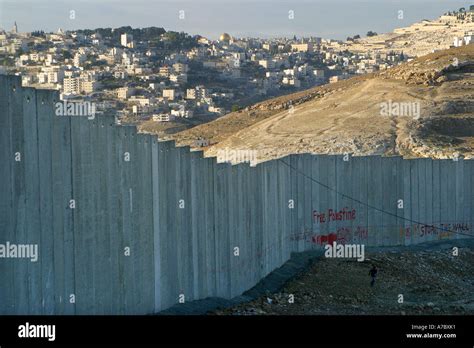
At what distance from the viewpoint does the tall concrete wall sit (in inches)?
524

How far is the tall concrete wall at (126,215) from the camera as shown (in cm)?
1330

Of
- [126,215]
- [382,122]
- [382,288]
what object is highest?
[382,122]

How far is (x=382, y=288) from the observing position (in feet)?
77.4

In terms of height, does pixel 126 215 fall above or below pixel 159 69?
below

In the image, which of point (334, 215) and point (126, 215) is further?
point (334, 215)

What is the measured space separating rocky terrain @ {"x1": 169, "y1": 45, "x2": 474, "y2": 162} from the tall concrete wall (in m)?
15.9

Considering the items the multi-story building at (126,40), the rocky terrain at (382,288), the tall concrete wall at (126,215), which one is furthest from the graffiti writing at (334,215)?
the multi-story building at (126,40)

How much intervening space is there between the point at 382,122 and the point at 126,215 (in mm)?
34414

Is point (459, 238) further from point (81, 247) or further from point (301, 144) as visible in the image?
point (81, 247)

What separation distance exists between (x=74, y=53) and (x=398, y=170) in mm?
58640

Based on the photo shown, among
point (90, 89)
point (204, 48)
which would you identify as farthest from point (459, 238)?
point (204, 48)

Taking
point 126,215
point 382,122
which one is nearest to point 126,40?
point 382,122

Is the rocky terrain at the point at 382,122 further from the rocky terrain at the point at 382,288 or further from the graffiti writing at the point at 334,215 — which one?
the rocky terrain at the point at 382,288

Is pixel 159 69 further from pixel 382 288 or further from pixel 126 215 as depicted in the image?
pixel 126 215
